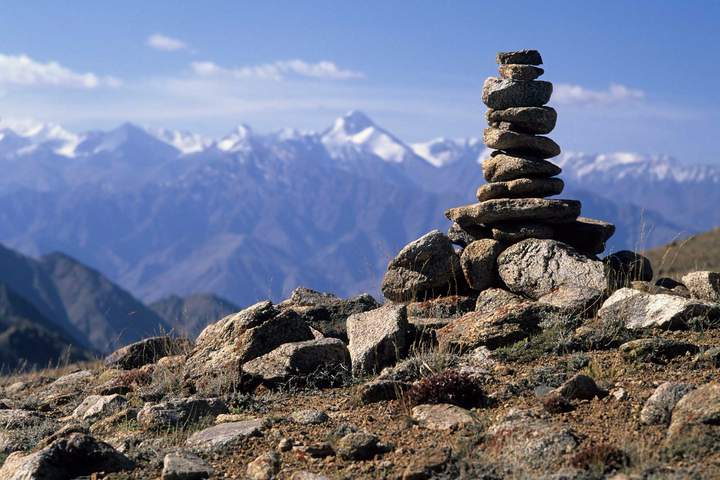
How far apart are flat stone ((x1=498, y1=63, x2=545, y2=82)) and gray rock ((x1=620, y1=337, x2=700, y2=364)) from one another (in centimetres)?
859

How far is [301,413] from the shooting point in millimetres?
11875

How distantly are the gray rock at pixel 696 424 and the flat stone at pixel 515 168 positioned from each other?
943cm

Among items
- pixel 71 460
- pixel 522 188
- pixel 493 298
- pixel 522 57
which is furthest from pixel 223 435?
pixel 522 57

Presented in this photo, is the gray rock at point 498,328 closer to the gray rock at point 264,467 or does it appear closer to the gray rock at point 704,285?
the gray rock at point 704,285

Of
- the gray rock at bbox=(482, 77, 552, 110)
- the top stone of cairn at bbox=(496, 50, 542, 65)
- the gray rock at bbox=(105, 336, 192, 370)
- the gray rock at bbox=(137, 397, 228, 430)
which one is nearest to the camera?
the gray rock at bbox=(137, 397, 228, 430)

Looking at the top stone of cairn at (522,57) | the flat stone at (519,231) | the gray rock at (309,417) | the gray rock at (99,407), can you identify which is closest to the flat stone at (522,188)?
the flat stone at (519,231)

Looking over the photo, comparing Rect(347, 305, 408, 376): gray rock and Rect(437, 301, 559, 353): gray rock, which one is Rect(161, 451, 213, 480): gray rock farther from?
Rect(437, 301, 559, 353): gray rock

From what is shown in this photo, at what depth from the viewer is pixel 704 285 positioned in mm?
16844

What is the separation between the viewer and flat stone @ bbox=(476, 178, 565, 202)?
1884cm

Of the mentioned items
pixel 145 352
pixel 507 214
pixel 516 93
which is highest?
pixel 516 93

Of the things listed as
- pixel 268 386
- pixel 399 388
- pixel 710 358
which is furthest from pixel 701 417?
pixel 268 386

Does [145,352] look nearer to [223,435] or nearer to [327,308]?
[327,308]

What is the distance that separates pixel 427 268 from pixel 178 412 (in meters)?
7.85

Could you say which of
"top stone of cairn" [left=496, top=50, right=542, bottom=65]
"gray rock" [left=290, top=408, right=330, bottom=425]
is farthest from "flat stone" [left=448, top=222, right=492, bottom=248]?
"gray rock" [left=290, top=408, right=330, bottom=425]
